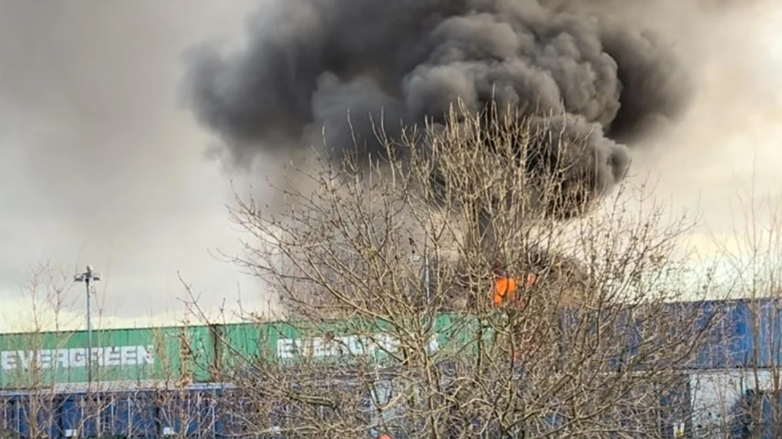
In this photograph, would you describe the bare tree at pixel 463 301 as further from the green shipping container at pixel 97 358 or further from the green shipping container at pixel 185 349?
the green shipping container at pixel 97 358

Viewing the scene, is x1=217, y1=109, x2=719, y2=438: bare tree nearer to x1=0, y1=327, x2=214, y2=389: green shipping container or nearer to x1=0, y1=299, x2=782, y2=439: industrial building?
x1=0, y1=299, x2=782, y2=439: industrial building

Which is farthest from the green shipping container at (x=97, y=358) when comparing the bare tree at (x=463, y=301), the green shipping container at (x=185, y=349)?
the bare tree at (x=463, y=301)

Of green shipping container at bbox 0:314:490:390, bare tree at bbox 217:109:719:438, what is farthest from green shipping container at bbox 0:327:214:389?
bare tree at bbox 217:109:719:438

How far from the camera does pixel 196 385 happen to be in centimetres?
1537

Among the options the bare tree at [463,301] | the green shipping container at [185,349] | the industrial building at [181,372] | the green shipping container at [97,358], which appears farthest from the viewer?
the green shipping container at [97,358]

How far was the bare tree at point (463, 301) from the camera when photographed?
679 centimetres

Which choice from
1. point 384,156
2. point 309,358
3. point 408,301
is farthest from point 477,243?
point 384,156

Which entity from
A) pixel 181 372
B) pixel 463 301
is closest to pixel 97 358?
pixel 181 372

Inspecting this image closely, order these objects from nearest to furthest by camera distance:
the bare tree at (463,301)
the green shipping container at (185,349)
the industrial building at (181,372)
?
the bare tree at (463,301) < the green shipping container at (185,349) < the industrial building at (181,372)

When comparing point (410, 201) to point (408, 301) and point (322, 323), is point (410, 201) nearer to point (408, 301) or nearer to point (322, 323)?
point (408, 301)

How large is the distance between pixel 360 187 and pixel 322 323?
140 cm

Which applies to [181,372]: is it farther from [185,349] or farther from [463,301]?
[463,301]

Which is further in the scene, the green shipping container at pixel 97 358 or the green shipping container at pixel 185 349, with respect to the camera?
the green shipping container at pixel 97 358

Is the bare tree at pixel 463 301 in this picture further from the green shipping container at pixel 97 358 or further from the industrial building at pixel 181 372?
the green shipping container at pixel 97 358
